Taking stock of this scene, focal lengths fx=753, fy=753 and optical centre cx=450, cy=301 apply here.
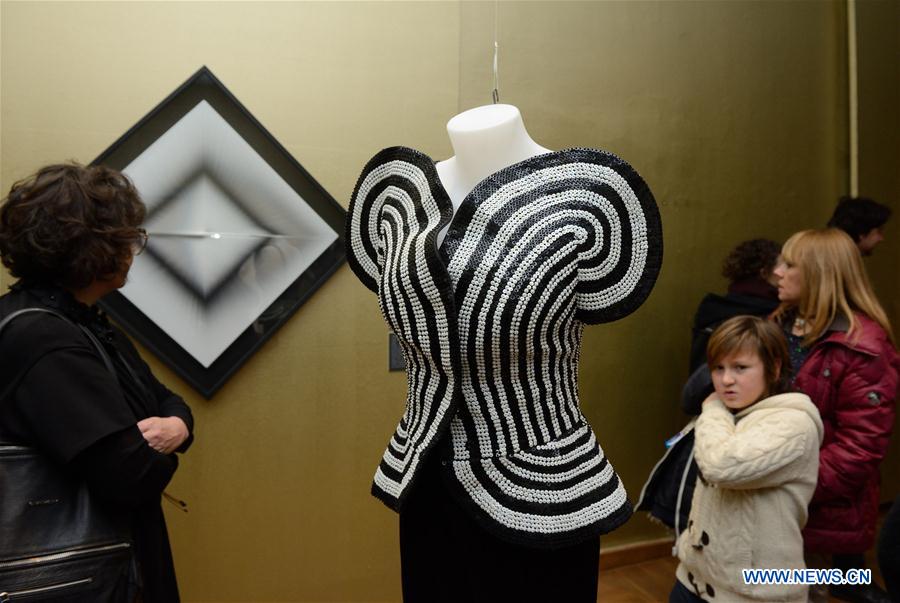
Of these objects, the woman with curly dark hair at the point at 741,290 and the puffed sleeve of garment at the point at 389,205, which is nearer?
the puffed sleeve of garment at the point at 389,205

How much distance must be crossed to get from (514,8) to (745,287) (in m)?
1.28

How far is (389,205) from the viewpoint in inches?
49.5

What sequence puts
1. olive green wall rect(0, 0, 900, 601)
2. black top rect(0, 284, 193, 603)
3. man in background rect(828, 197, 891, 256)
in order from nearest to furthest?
black top rect(0, 284, 193, 603)
olive green wall rect(0, 0, 900, 601)
man in background rect(828, 197, 891, 256)

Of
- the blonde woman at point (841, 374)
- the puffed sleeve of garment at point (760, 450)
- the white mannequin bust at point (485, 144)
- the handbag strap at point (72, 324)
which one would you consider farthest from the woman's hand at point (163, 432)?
the blonde woman at point (841, 374)

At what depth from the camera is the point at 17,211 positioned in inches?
51.0

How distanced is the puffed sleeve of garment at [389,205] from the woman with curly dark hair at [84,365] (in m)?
0.42

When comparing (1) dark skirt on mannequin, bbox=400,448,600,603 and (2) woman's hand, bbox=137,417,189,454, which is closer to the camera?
(1) dark skirt on mannequin, bbox=400,448,600,603

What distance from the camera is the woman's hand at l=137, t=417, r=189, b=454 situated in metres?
1.35

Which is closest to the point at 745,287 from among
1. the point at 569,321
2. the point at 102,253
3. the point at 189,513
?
the point at 569,321

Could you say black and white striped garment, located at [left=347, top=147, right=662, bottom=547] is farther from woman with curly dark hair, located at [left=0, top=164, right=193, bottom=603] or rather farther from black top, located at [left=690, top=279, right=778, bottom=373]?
black top, located at [left=690, top=279, right=778, bottom=373]

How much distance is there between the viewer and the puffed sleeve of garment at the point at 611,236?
Answer: 1.12 m

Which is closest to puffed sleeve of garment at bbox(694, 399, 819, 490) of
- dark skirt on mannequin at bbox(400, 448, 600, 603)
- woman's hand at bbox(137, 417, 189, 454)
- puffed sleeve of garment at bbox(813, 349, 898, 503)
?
puffed sleeve of garment at bbox(813, 349, 898, 503)

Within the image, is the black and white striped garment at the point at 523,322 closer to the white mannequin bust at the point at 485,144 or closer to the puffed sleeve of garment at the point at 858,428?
the white mannequin bust at the point at 485,144

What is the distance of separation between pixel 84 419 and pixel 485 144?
0.76m
